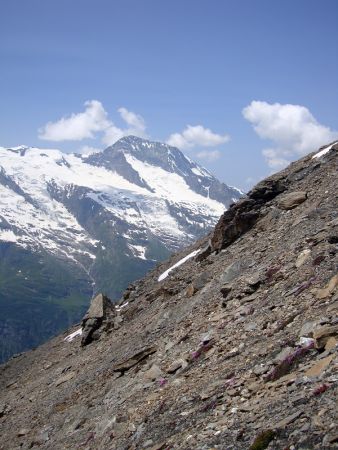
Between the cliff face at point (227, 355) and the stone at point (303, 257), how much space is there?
9cm

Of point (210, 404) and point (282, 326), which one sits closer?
point (210, 404)

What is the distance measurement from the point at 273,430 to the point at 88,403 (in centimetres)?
2012

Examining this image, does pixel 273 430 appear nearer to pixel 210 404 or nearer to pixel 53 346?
pixel 210 404

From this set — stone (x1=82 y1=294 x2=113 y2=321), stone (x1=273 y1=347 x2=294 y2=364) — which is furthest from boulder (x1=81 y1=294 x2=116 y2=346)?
stone (x1=273 y1=347 x2=294 y2=364)

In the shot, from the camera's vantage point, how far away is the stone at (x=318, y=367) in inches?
625

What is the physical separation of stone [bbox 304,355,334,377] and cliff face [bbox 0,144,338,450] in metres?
0.07

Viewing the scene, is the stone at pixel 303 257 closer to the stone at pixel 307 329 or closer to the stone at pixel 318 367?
the stone at pixel 307 329

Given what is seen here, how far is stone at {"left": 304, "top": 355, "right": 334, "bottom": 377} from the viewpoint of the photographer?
15875 millimetres

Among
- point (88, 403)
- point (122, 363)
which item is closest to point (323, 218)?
point (122, 363)

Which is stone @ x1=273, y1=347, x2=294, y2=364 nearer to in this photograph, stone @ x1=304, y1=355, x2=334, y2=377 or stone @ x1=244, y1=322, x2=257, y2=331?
stone @ x1=304, y1=355, x2=334, y2=377

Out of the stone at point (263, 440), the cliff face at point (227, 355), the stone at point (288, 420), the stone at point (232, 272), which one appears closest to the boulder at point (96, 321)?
the cliff face at point (227, 355)

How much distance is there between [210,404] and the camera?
62.0 ft

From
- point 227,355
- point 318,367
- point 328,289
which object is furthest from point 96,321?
point 318,367

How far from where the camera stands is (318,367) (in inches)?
635
